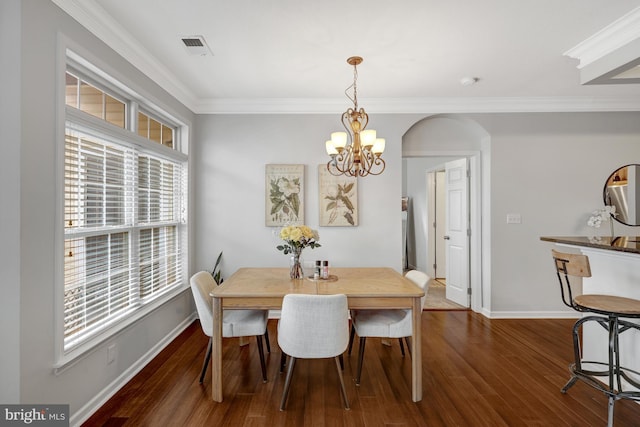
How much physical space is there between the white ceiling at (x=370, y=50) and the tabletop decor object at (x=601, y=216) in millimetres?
1211

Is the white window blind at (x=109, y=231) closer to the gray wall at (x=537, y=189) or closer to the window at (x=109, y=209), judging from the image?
the window at (x=109, y=209)

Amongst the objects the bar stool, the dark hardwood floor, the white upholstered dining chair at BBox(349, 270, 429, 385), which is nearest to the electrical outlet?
the dark hardwood floor

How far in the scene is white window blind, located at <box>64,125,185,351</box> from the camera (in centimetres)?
199

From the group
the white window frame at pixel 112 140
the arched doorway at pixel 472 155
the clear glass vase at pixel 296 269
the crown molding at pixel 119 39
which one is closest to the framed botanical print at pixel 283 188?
the white window frame at pixel 112 140

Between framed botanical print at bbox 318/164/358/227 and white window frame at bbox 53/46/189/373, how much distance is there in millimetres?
1595

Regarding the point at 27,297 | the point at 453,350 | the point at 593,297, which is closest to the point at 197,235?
the point at 27,297

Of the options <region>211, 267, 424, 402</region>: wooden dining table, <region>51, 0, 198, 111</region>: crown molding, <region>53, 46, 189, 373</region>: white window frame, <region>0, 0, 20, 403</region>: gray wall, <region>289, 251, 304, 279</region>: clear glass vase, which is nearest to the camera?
<region>0, 0, 20, 403</region>: gray wall

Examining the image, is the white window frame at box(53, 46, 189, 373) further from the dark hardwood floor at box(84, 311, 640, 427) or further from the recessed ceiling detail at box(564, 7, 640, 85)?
the recessed ceiling detail at box(564, 7, 640, 85)

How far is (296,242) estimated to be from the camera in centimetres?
258

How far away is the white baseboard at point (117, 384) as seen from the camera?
1.97 meters

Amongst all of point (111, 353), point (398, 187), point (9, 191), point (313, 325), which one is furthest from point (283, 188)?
point (9, 191)

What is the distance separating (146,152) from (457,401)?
3162mm

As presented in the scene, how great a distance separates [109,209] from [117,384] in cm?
127

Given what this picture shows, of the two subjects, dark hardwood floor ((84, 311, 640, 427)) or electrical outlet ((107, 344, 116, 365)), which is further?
electrical outlet ((107, 344, 116, 365))
